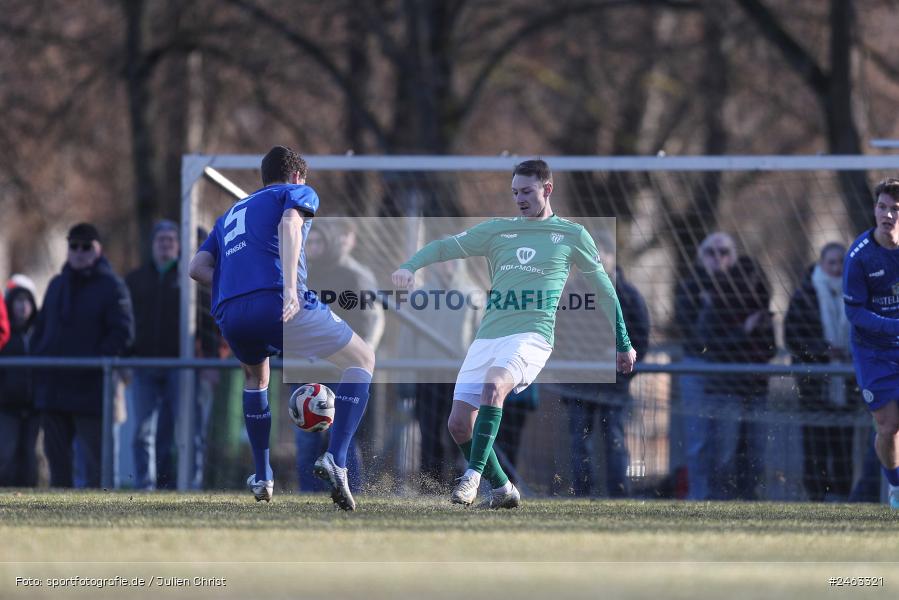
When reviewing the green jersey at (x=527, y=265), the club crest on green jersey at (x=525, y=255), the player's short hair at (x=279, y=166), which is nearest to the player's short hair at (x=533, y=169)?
the green jersey at (x=527, y=265)

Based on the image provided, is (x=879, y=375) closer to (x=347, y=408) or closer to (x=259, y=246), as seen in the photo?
(x=347, y=408)

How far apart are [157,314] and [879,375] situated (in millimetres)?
5727

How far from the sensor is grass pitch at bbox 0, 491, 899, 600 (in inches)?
202

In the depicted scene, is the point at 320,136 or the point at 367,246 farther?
the point at 320,136

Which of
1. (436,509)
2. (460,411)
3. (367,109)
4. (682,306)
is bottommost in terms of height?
(436,509)

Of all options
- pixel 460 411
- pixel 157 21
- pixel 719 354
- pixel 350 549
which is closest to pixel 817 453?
pixel 719 354

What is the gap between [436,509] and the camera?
332 inches

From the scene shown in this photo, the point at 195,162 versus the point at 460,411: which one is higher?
the point at 195,162

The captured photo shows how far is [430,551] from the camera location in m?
6.09

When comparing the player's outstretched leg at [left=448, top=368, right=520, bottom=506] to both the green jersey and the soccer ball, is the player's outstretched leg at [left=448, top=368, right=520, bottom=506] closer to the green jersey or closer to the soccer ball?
the green jersey

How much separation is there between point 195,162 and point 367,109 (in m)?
8.25

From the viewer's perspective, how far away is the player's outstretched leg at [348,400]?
26.3 feet

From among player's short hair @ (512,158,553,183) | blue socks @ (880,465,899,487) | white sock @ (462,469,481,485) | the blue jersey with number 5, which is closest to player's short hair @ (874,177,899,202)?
blue socks @ (880,465,899,487)

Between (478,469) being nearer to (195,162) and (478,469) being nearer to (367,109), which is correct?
Result: (195,162)
